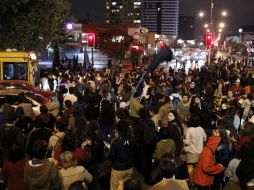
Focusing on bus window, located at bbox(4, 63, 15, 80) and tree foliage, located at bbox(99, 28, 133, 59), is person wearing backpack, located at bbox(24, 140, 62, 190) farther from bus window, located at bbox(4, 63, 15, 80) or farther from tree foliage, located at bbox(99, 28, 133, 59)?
tree foliage, located at bbox(99, 28, 133, 59)

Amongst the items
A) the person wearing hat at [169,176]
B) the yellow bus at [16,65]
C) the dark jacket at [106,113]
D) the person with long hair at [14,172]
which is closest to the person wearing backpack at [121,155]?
the person with long hair at [14,172]

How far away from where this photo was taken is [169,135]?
827 cm

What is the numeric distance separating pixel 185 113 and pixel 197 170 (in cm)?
509

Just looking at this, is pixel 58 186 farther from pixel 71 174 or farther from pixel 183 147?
pixel 183 147

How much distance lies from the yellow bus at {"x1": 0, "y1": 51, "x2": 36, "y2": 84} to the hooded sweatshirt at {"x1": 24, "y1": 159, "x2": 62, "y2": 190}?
49.3 feet

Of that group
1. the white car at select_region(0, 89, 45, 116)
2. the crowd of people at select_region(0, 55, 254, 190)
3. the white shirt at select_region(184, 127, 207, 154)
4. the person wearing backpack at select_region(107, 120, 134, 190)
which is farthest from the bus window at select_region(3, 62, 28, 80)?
the person wearing backpack at select_region(107, 120, 134, 190)

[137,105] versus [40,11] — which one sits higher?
[40,11]

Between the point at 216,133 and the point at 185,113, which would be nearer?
the point at 216,133

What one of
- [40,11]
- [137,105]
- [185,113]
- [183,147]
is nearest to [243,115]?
[185,113]

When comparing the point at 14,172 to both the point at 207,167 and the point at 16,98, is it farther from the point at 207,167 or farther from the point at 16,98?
the point at 16,98

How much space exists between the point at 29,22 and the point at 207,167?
19.5 metres

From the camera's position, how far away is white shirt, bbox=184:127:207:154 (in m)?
8.50

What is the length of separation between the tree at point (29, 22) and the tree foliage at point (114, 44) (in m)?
30.8

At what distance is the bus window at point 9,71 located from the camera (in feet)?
66.0
